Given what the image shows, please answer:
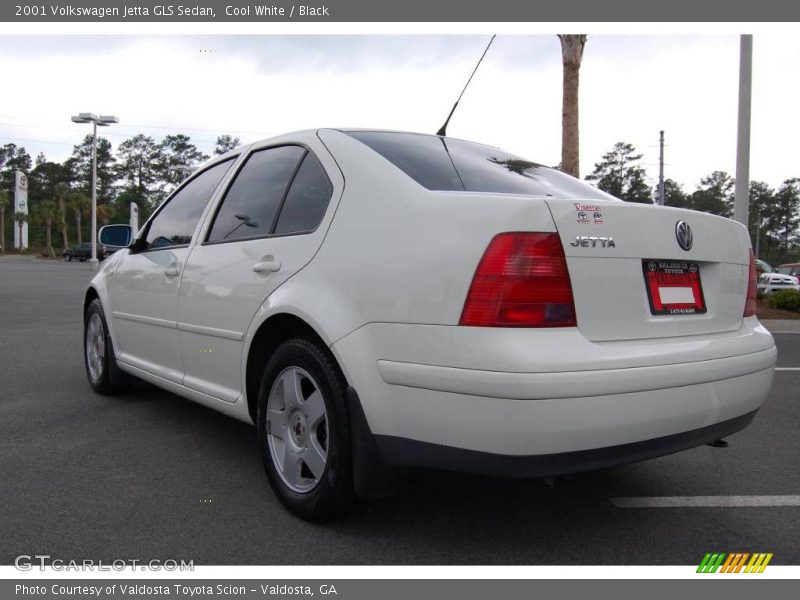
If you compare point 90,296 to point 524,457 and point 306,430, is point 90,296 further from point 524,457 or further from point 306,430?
point 524,457

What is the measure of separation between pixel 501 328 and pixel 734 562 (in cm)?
127

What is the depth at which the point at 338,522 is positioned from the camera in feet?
8.49

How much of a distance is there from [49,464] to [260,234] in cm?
165

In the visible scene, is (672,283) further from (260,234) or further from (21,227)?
(21,227)

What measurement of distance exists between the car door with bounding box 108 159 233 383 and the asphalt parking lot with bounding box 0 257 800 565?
48 cm

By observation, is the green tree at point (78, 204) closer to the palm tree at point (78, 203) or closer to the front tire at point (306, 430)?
the palm tree at point (78, 203)

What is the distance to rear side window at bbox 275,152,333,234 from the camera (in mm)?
2777

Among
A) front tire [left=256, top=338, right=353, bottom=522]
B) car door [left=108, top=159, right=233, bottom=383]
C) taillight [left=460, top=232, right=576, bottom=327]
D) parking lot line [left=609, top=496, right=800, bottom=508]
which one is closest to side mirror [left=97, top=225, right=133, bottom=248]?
car door [left=108, top=159, right=233, bottom=383]

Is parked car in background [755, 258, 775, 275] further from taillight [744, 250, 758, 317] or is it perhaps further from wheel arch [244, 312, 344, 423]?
wheel arch [244, 312, 344, 423]

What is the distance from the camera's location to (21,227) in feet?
204

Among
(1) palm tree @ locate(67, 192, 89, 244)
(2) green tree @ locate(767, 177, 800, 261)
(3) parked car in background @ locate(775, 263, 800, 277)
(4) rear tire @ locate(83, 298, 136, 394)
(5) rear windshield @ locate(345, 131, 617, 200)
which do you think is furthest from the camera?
(2) green tree @ locate(767, 177, 800, 261)

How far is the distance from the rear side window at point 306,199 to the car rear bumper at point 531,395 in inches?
26.6

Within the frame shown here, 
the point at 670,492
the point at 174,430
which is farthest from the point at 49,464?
the point at 670,492

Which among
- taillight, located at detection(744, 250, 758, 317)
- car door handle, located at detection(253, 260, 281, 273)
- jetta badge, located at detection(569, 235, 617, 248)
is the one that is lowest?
taillight, located at detection(744, 250, 758, 317)
